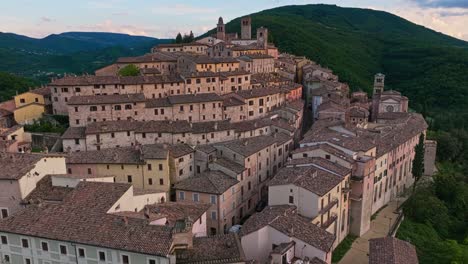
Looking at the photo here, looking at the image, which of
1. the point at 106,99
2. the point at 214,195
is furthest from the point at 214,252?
the point at 106,99

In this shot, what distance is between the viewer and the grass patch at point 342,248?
38.3 m

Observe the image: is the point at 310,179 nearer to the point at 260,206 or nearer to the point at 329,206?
the point at 329,206

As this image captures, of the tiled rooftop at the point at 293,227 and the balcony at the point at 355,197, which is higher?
the tiled rooftop at the point at 293,227

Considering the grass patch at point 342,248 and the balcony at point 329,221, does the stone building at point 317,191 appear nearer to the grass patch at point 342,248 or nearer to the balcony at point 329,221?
the balcony at point 329,221

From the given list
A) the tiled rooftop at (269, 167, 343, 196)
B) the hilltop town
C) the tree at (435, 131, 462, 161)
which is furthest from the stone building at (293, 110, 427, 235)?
the tree at (435, 131, 462, 161)

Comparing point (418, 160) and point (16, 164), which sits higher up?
point (16, 164)

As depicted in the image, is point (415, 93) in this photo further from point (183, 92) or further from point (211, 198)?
point (211, 198)

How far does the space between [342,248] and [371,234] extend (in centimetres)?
557

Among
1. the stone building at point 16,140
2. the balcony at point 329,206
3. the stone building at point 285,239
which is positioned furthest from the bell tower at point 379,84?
the stone building at point 16,140

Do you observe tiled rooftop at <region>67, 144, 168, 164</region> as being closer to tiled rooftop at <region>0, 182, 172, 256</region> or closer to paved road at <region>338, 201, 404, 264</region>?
tiled rooftop at <region>0, 182, 172, 256</region>

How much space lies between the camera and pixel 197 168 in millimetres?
48344

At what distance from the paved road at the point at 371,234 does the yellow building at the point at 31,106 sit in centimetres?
4856

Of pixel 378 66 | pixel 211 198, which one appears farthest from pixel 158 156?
pixel 378 66

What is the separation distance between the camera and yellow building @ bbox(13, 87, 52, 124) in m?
59.4
